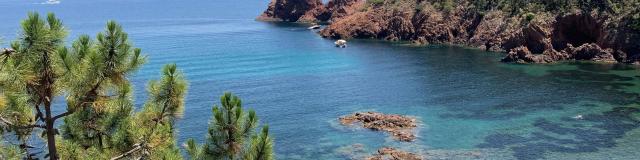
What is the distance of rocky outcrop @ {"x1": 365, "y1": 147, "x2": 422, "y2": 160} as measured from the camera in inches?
2003

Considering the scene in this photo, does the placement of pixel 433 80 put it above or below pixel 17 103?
below

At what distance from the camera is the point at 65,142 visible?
1770 cm

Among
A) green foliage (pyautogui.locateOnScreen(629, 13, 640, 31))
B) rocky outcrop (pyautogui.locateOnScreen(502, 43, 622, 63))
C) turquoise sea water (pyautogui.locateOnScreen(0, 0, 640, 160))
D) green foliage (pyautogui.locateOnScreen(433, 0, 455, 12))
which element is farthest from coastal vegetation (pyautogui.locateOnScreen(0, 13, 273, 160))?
green foliage (pyautogui.locateOnScreen(433, 0, 455, 12))

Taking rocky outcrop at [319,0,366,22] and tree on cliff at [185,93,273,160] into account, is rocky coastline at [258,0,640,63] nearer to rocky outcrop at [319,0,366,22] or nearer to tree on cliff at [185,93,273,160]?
rocky outcrop at [319,0,366,22]

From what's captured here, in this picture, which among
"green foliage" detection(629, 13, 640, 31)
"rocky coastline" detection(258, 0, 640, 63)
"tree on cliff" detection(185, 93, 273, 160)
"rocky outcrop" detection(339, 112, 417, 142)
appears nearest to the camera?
"tree on cliff" detection(185, 93, 273, 160)

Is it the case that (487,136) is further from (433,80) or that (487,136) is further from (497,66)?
(497,66)

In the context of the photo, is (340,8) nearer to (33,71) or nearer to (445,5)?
(445,5)

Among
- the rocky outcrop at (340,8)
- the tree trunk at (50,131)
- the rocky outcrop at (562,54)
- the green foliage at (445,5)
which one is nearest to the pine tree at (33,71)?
the tree trunk at (50,131)

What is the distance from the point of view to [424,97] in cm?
7594

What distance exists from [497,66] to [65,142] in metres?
87.7

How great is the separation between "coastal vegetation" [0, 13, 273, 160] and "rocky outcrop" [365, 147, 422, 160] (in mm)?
33754

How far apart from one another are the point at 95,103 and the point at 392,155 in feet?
123

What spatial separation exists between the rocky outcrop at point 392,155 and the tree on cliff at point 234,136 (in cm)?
3398

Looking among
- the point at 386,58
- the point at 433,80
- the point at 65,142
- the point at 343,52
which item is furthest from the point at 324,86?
the point at 65,142
